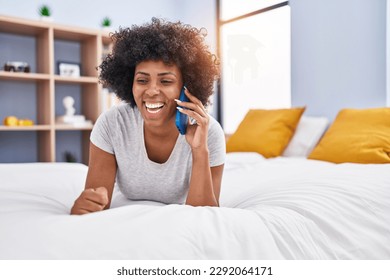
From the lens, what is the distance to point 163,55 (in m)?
0.96

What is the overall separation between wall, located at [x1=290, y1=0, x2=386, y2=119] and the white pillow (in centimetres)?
22

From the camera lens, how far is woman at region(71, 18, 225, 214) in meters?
0.96

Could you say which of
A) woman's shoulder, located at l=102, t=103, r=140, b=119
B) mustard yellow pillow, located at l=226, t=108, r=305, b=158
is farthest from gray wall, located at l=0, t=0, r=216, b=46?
woman's shoulder, located at l=102, t=103, r=140, b=119

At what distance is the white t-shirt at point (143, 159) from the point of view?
40.4 inches

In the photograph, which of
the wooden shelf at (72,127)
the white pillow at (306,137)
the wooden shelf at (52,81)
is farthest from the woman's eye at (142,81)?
the wooden shelf at (72,127)

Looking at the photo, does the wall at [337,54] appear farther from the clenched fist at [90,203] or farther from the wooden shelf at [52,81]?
the clenched fist at [90,203]

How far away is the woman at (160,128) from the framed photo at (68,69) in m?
2.09

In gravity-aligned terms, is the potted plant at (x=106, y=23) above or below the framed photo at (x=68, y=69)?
above

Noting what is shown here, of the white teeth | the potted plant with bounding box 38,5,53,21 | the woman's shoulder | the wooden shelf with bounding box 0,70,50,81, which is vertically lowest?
the woman's shoulder

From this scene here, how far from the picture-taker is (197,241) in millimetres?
639

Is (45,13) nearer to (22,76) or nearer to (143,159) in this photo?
(22,76)

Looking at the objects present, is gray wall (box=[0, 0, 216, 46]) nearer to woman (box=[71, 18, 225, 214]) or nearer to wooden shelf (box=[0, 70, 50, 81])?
wooden shelf (box=[0, 70, 50, 81])

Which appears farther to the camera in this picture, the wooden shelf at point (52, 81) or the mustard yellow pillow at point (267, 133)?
the wooden shelf at point (52, 81)
